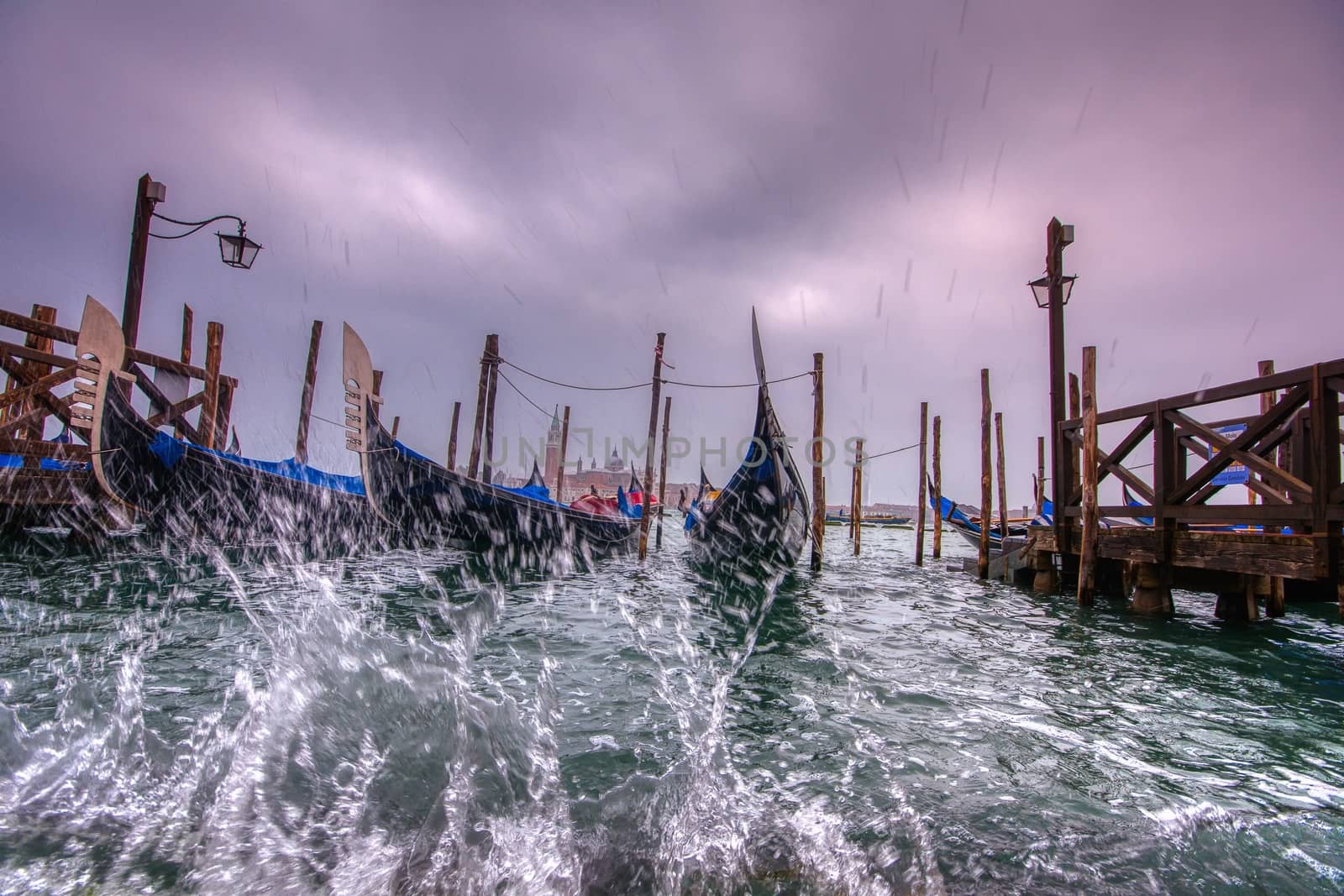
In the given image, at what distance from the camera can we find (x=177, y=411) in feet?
29.8

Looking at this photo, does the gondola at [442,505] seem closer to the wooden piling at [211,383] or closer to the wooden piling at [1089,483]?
the wooden piling at [211,383]

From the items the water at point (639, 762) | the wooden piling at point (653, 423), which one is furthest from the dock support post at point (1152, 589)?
the wooden piling at point (653, 423)

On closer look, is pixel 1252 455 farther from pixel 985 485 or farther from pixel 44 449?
pixel 44 449

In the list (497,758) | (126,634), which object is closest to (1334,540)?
(497,758)

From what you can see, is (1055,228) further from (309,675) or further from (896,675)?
(309,675)

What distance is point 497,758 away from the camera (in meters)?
2.24

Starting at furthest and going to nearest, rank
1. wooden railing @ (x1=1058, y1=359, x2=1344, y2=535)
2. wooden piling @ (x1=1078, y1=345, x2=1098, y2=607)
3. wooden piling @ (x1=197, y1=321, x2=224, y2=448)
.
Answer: wooden piling @ (x1=197, y1=321, x2=224, y2=448)
wooden piling @ (x1=1078, y1=345, x2=1098, y2=607)
wooden railing @ (x1=1058, y1=359, x2=1344, y2=535)

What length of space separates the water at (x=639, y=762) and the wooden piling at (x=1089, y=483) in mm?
1699

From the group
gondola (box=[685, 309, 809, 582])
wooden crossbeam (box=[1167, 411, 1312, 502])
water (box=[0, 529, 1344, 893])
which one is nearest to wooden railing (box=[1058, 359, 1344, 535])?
wooden crossbeam (box=[1167, 411, 1312, 502])

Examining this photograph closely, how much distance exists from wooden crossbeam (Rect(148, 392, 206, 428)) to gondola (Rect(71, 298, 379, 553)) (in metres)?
0.65

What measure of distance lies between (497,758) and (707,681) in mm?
1801

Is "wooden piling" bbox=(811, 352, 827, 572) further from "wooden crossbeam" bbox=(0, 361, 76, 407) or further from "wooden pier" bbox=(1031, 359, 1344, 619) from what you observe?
"wooden crossbeam" bbox=(0, 361, 76, 407)

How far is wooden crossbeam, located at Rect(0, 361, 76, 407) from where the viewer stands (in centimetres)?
689

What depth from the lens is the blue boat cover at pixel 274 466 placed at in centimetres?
→ 792
